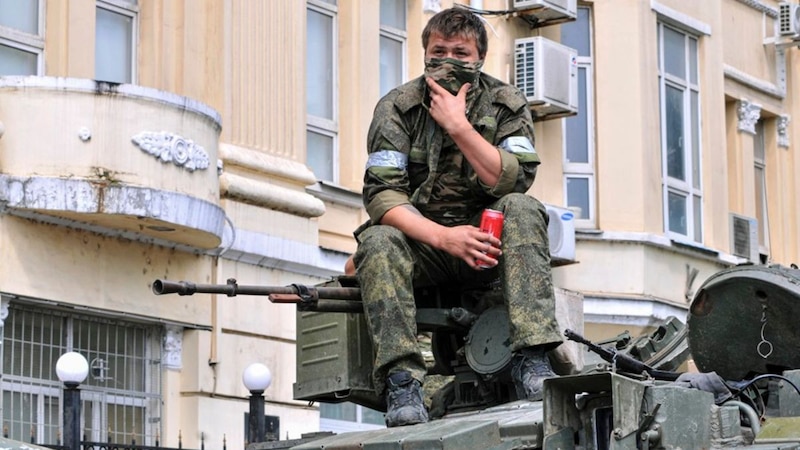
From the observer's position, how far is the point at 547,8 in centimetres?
2334

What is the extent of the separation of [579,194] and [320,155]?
4864mm

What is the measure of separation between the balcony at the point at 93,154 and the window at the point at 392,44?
5.05m

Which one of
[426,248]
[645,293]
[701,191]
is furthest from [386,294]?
[701,191]

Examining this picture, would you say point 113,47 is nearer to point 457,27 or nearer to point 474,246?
point 457,27

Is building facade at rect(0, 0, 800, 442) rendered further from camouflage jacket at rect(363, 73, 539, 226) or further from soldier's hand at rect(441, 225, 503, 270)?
soldier's hand at rect(441, 225, 503, 270)

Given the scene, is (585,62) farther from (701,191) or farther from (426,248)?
(426,248)

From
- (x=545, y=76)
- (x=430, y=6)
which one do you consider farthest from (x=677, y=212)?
(x=430, y=6)

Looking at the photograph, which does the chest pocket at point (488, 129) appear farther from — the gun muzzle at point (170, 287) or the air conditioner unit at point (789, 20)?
the air conditioner unit at point (789, 20)

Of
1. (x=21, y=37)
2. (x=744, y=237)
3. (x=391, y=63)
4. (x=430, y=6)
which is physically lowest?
(x=744, y=237)

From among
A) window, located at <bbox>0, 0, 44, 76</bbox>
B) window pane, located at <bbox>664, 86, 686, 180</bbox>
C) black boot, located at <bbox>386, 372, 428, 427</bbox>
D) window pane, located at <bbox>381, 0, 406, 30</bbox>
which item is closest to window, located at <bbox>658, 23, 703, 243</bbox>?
window pane, located at <bbox>664, 86, 686, 180</bbox>

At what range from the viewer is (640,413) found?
8.11 m

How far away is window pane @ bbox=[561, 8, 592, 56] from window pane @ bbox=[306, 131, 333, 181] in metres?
5.04

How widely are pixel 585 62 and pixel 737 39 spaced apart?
135 inches

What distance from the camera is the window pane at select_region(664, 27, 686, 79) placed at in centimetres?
2539
